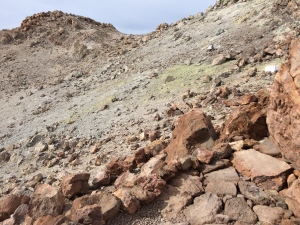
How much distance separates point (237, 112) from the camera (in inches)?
233

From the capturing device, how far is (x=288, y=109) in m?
4.49

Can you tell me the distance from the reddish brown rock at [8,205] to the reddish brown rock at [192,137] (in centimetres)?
234

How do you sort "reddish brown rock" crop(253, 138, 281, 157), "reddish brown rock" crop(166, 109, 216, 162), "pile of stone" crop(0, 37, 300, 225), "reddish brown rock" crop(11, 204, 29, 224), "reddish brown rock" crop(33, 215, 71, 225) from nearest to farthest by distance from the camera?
"reddish brown rock" crop(33, 215, 71, 225), "pile of stone" crop(0, 37, 300, 225), "reddish brown rock" crop(11, 204, 29, 224), "reddish brown rock" crop(253, 138, 281, 157), "reddish brown rock" crop(166, 109, 216, 162)

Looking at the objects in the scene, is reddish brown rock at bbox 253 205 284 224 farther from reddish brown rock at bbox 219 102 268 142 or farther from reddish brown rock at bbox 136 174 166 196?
reddish brown rock at bbox 219 102 268 142

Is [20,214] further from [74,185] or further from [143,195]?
[143,195]

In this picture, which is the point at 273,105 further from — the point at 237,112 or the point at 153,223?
the point at 153,223

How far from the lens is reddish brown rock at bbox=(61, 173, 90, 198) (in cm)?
498

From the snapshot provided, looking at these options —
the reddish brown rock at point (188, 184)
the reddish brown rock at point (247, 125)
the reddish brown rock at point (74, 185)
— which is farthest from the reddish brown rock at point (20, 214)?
the reddish brown rock at point (247, 125)

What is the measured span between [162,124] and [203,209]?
4.43m

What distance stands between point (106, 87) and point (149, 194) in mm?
9986

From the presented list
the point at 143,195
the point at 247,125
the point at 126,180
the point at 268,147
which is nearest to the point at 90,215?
the point at 143,195

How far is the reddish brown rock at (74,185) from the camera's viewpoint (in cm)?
498

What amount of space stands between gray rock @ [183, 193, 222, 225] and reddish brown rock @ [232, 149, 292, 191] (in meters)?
0.67

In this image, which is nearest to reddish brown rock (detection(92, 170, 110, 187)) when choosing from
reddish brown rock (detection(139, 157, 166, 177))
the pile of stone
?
the pile of stone
